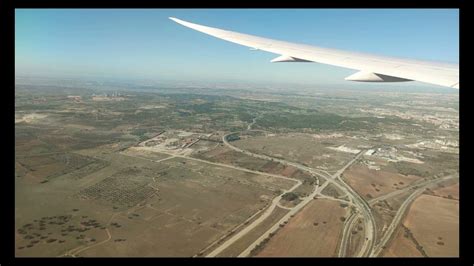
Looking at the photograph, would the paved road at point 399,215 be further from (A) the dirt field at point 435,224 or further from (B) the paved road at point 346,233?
(B) the paved road at point 346,233

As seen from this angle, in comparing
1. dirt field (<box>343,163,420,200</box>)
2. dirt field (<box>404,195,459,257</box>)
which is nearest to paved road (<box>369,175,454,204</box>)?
dirt field (<box>343,163,420,200</box>)

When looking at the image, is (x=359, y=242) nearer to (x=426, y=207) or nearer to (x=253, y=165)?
(x=426, y=207)

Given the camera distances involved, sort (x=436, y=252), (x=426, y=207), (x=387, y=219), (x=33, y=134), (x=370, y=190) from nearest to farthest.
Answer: (x=436, y=252) < (x=387, y=219) < (x=426, y=207) < (x=370, y=190) < (x=33, y=134)

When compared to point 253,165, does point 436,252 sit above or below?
below

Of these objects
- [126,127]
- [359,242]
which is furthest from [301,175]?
[126,127]

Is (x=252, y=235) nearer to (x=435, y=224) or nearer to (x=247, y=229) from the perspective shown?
(x=247, y=229)

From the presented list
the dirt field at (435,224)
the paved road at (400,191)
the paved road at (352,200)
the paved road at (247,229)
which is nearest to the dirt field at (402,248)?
the dirt field at (435,224)

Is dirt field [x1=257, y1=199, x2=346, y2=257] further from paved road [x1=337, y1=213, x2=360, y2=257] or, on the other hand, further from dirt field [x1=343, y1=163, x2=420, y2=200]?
dirt field [x1=343, y1=163, x2=420, y2=200]
